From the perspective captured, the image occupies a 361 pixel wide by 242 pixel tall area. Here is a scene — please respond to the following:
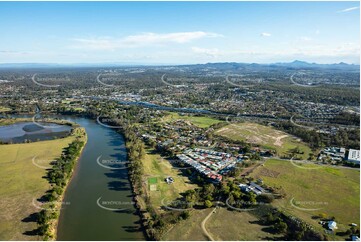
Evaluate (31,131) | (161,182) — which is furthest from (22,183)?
(31,131)

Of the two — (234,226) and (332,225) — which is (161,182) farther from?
(332,225)

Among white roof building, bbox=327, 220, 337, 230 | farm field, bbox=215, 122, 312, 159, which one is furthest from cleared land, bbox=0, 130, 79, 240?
farm field, bbox=215, 122, 312, 159

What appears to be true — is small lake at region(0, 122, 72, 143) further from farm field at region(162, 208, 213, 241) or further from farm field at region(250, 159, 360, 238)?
farm field at region(250, 159, 360, 238)

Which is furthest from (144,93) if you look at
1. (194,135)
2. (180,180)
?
(180,180)

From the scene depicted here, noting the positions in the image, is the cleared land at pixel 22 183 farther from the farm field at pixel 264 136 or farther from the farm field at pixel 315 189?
the farm field at pixel 264 136

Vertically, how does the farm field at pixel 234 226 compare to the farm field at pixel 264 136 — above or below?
below

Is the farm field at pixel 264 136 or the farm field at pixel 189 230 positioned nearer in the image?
the farm field at pixel 189 230

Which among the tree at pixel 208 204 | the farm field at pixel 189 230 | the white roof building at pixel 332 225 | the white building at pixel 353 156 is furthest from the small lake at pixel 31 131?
the white building at pixel 353 156
